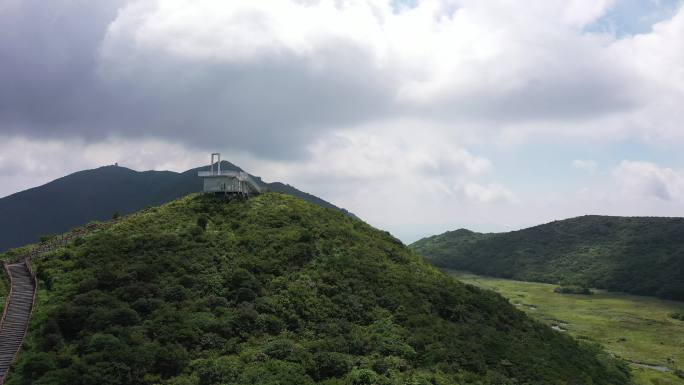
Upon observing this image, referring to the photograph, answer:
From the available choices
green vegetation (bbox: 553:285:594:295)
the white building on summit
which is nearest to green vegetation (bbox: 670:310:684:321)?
green vegetation (bbox: 553:285:594:295)

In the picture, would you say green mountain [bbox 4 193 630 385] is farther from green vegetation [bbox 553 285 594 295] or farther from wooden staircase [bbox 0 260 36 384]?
green vegetation [bbox 553 285 594 295]

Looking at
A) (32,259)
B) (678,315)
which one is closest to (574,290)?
(678,315)

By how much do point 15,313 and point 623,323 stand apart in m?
131

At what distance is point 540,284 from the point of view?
197000 mm

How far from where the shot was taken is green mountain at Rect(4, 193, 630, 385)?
3769cm

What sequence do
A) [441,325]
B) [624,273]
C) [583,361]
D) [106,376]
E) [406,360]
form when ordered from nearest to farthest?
[106,376]
[406,360]
[441,325]
[583,361]
[624,273]

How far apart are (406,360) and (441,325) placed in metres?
9.78

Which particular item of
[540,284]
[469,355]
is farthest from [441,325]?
[540,284]

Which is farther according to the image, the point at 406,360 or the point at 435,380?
the point at 406,360

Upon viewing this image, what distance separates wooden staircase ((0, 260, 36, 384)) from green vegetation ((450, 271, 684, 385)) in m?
81.5

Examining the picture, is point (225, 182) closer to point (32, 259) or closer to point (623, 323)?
point (32, 259)

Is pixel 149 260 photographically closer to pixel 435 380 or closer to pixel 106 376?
pixel 106 376

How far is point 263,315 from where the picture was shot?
46.2 m

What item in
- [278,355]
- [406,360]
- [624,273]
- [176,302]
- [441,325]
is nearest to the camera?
[278,355]
